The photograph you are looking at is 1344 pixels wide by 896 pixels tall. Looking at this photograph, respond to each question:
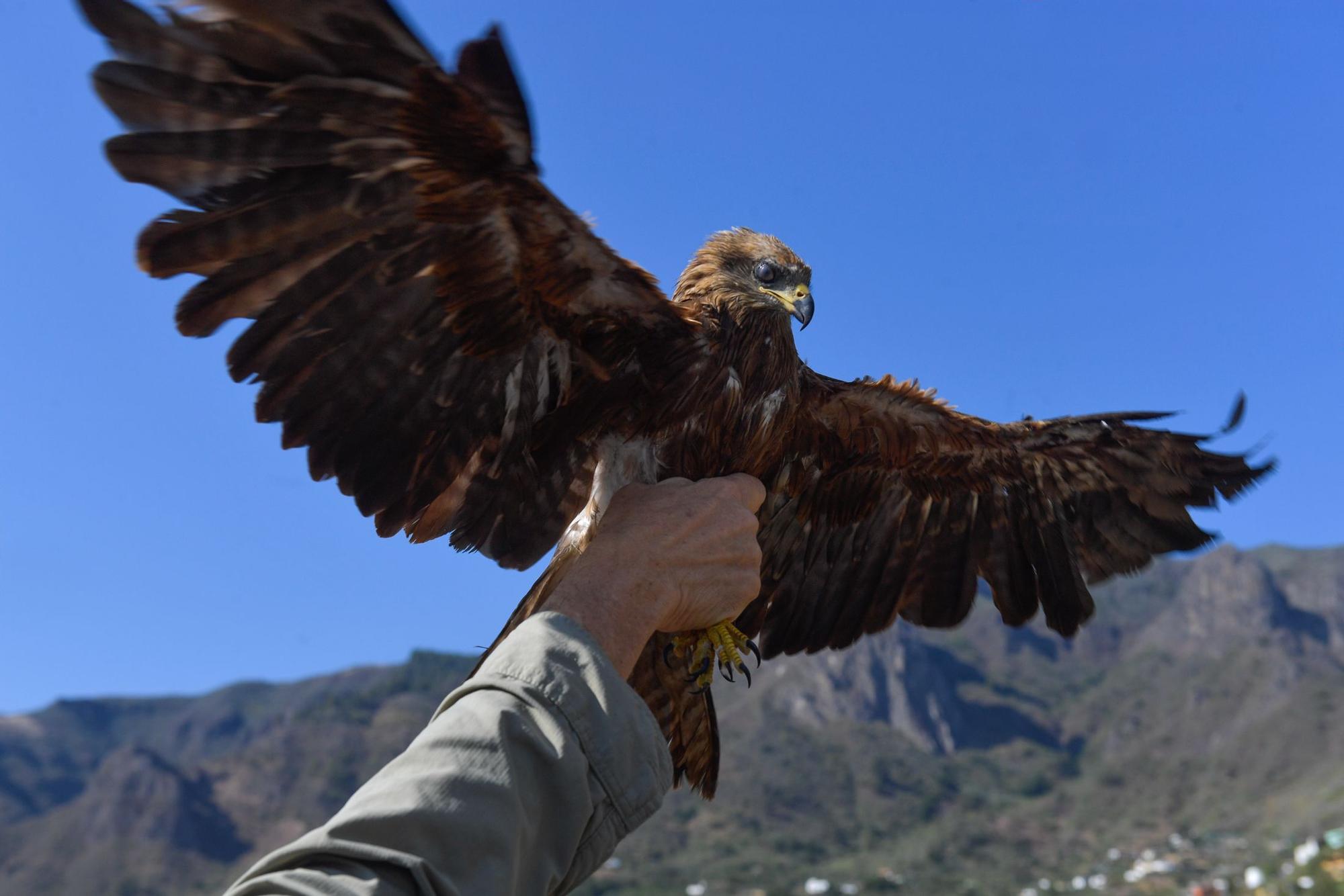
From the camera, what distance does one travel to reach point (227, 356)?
429cm

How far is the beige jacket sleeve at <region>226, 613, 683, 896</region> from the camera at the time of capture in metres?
1.75

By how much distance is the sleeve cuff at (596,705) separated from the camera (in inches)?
80.6

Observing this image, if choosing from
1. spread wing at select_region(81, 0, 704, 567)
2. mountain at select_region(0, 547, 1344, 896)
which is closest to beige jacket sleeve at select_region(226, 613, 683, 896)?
spread wing at select_region(81, 0, 704, 567)

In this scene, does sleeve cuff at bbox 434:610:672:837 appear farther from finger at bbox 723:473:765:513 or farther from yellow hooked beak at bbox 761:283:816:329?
yellow hooked beak at bbox 761:283:816:329

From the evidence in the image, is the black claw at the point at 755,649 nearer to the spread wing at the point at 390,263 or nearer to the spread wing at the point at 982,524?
the spread wing at the point at 982,524

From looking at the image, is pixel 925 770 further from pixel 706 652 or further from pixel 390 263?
pixel 390 263

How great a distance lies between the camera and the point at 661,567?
2.89 meters

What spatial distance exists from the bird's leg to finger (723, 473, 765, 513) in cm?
88

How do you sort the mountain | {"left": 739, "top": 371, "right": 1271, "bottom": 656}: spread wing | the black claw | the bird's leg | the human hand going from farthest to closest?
the mountain, {"left": 739, "top": 371, "right": 1271, "bottom": 656}: spread wing, the black claw, the bird's leg, the human hand

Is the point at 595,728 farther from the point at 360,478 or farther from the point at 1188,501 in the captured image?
the point at 1188,501

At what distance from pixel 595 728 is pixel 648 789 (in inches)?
6.3

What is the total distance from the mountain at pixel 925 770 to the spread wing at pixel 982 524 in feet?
198

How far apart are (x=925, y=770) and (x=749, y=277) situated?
290ft

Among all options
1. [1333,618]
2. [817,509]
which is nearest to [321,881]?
[817,509]
